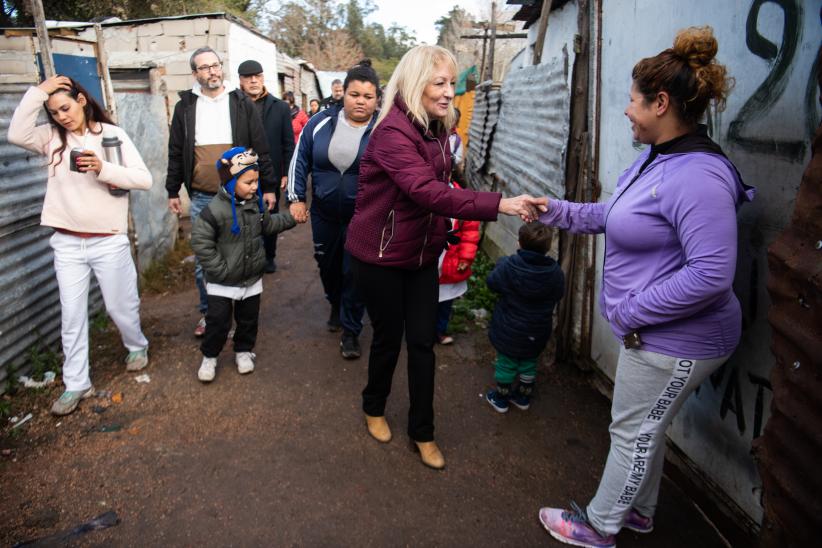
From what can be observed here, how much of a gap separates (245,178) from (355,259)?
124cm

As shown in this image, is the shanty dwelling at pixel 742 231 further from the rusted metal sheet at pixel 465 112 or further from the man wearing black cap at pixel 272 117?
the rusted metal sheet at pixel 465 112

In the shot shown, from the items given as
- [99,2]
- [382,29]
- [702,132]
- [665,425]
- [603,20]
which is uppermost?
[382,29]

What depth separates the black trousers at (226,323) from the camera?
3.86 metres

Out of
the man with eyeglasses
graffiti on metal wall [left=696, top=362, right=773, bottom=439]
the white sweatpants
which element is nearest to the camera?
graffiti on metal wall [left=696, top=362, right=773, bottom=439]

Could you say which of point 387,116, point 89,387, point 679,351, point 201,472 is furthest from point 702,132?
point 89,387

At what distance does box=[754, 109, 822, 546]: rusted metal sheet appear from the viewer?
1.51 meters

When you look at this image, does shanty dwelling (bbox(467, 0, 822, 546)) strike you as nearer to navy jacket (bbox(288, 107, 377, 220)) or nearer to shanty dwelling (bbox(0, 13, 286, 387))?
navy jacket (bbox(288, 107, 377, 220))

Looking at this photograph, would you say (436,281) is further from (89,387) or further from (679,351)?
(89,387)

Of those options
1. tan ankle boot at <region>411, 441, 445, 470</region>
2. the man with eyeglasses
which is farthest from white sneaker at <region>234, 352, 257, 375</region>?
tan ankle boot at <region>411, 441, 445, 470</region>

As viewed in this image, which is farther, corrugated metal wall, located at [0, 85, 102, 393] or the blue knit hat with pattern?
corrugated metal wall, located at [0, 85, 102, 393]

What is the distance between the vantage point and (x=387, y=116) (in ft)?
8.84

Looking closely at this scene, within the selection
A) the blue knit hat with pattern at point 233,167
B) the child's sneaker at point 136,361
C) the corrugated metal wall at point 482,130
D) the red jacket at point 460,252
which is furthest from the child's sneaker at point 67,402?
the corrugated metal wall at point 482,130

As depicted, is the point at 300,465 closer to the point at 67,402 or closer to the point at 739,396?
the point at 67,402

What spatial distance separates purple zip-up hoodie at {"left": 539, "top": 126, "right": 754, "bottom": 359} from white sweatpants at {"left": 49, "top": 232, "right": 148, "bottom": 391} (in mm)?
3274
